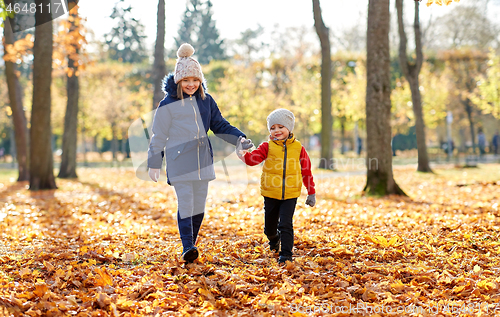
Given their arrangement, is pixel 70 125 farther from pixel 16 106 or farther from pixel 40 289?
→ pixel 40 289

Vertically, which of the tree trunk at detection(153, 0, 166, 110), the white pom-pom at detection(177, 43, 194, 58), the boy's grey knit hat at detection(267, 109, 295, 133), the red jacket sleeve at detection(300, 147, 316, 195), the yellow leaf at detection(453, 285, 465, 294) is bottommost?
the yellow leaf at detection(453, 285, 465, 294)

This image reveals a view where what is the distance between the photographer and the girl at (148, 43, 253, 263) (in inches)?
156

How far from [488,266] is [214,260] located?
101 inches

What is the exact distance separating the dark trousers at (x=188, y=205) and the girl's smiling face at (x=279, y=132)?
0.81m

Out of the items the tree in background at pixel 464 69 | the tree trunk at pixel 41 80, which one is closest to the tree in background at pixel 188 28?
the tree in background at pixel 464 69

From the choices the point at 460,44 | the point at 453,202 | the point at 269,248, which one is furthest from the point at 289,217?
the point at 460,44

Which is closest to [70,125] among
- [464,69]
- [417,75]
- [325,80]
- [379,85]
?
[325,80]

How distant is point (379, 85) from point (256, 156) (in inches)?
225

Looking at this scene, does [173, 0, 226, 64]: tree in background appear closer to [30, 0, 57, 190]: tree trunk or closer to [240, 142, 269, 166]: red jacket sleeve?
[30, 0, 57, 190]: tree trunk

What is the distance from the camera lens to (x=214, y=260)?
14.1 feet

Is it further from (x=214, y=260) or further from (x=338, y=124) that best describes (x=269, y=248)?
(x=338, y=124)

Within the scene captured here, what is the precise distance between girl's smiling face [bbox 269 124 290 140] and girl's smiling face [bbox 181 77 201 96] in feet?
2.73

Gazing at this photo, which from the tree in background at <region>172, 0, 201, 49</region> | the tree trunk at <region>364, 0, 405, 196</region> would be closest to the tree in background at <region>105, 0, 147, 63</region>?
the tree in background at <region>172, 0, 201, 49</region>

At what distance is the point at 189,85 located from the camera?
4.08 metres
